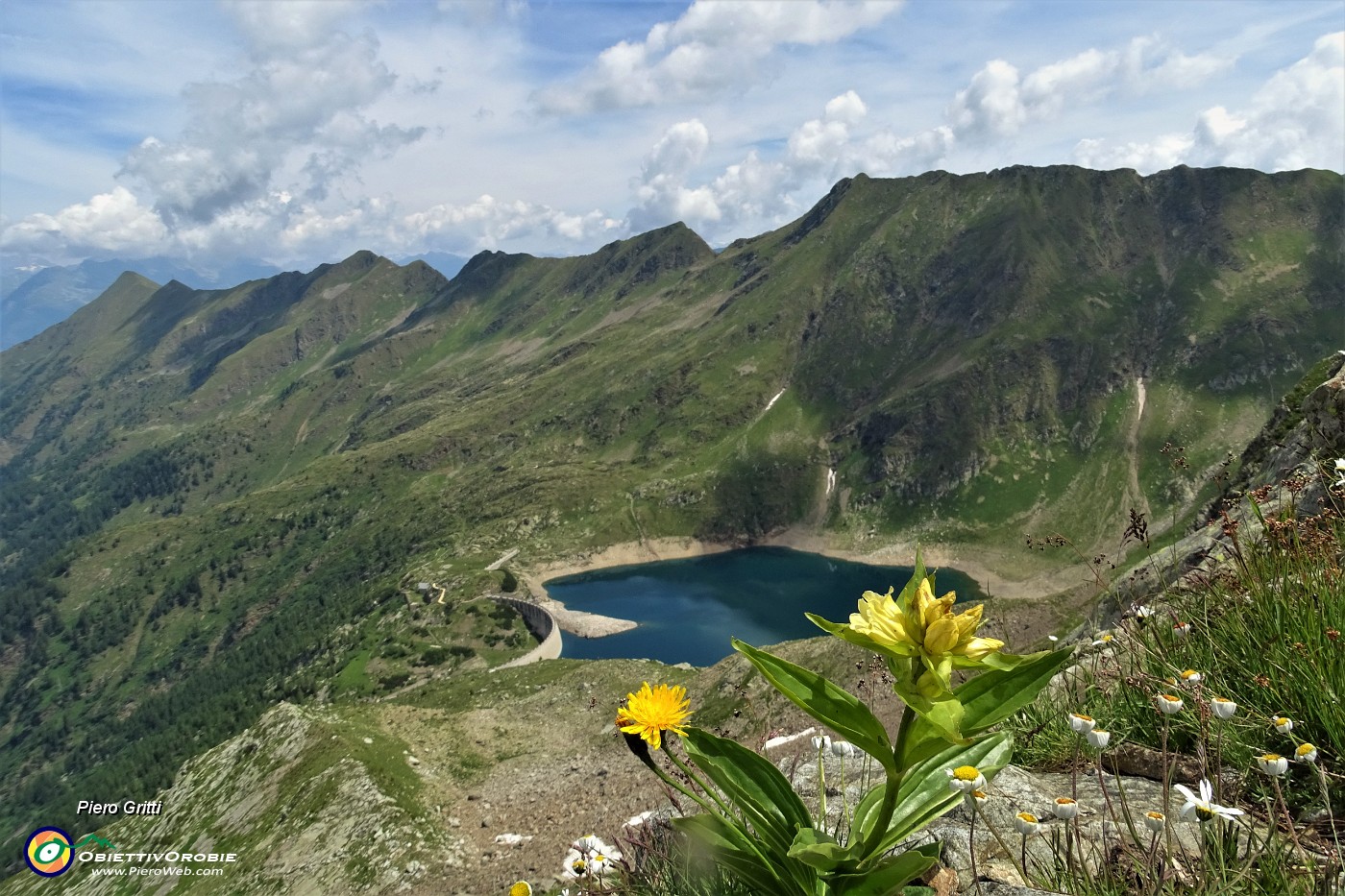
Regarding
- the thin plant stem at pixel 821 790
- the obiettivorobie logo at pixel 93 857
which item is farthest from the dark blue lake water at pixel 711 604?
the thin plant stem at pixel 821 790

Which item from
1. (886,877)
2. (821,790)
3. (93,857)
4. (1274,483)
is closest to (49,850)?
(821,790)

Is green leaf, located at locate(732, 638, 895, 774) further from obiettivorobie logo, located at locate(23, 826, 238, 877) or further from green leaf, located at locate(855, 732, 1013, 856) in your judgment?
obiettivorobie logo, located at locate(23, 826, 238, 877)

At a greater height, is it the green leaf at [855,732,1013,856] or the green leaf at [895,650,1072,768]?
the green leaf at [895,650,1072,768]

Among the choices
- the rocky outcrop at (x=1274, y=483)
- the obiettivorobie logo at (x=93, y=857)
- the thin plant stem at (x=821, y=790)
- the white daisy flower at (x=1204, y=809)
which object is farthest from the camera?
the obiettivorobie logo at (x=93, y=857)

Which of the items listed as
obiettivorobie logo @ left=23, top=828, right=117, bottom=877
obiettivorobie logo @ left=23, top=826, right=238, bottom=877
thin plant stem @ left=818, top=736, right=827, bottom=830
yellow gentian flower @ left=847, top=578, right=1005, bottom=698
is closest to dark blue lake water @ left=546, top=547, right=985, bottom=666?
obiettivorobie logo @ left=23, top=826, right=238, bottom=877

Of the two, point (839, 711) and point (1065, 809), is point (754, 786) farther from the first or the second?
point (1065, 809)

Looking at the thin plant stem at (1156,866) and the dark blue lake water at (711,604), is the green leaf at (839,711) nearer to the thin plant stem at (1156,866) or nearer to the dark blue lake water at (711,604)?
the thin plant stem at (1156,866)
